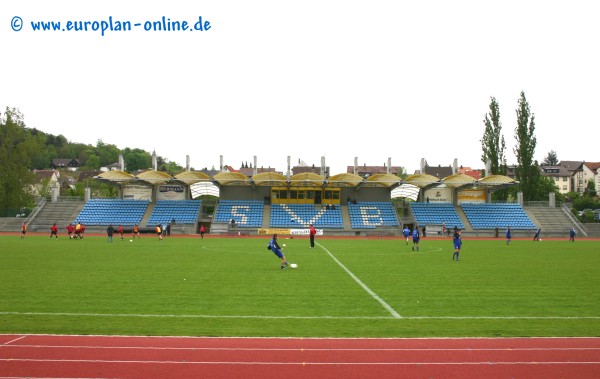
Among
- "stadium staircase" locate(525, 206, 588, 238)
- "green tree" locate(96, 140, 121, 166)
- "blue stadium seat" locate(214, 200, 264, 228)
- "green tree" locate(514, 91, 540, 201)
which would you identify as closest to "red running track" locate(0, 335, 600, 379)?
"blue stadium seat" locate(214, 200, 264, 228)

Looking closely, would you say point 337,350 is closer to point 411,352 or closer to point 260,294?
point 411,352

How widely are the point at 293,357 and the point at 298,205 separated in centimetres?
5521

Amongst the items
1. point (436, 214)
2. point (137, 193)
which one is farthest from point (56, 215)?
point (436, 214)

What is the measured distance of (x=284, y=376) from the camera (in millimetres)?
7887

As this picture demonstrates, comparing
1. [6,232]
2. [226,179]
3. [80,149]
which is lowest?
[6,232]

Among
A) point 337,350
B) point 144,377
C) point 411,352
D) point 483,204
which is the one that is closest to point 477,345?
point 411,352

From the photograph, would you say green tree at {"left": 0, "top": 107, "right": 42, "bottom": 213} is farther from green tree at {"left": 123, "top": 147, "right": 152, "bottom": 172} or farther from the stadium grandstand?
green tree at {"left": 123, "top": 147, "right": 152, "bottom": 172}

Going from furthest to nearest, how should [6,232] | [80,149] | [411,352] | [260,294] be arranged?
[80,149] < [6,232] < [260,294] < [411,352]

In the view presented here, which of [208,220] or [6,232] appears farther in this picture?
[208,220]

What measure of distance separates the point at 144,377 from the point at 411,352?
4.70 meters

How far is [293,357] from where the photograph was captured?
28.9 ft

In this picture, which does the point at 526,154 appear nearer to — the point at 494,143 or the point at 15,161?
the point at 494,143

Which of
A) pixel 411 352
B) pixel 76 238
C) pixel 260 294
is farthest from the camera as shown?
pixel 76 238

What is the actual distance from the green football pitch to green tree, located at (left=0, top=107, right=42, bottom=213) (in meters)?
53.5
